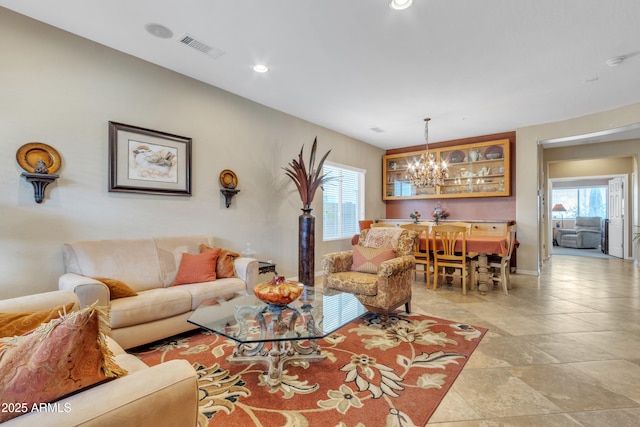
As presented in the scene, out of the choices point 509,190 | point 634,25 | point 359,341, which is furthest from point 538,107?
point 359,341

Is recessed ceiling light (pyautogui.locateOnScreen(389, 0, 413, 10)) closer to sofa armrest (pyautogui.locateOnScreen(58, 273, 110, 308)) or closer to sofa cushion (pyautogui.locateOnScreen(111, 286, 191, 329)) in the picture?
sofa cushion (pyautogui.locateOnScreen(111, 286, 191, 329))

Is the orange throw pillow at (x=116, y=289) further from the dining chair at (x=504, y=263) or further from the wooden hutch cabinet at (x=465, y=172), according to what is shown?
the wooden hutch cabinet at (x=465, y=172)

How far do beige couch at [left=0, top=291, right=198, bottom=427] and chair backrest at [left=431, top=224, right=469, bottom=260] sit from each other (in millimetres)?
4068

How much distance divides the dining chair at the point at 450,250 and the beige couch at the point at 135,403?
13.3ft

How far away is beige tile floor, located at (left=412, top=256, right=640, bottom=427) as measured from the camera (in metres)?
1.73

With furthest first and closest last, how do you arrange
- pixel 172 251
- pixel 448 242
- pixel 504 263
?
pixel 448 242 < pixel 504 263 < pixel 172 251

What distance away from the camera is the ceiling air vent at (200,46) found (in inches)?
109

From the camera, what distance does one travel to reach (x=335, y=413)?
5.62ft

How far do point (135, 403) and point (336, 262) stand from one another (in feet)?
8.76

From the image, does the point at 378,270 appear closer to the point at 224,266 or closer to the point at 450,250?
the point at 224,266

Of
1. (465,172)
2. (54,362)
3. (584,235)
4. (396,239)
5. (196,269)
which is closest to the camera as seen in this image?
(54,362)

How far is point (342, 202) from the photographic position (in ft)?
20.1

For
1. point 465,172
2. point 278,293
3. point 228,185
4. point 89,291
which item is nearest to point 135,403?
point 278,293

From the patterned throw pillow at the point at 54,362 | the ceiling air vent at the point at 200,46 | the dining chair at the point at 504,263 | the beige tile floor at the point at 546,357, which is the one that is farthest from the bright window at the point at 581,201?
the patterned throw pillow at the point at 54,362
